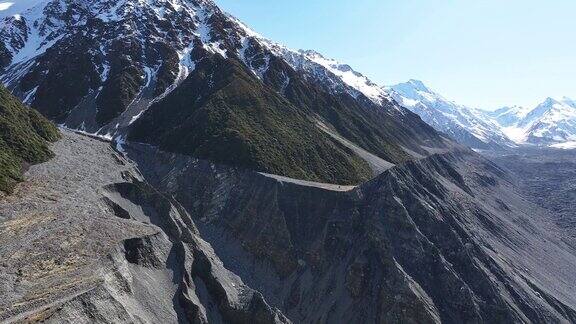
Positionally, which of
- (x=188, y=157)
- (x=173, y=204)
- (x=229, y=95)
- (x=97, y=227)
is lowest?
(x=97, y=227)

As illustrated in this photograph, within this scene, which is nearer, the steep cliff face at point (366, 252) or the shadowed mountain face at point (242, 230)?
the shadowed mountain face at point (242, 230)

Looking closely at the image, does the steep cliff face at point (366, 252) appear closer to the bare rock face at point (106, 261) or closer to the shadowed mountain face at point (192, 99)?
the bare rock face at point (106, 261)

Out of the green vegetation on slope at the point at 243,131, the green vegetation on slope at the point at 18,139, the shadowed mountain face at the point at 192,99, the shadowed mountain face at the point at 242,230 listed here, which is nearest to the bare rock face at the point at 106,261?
the shadowed mountain face at the point at 242,230

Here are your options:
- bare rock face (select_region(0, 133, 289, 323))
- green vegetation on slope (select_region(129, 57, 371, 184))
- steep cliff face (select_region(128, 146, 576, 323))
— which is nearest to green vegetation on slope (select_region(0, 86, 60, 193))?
bare rock face (select_region(0, 133, 289, 323))

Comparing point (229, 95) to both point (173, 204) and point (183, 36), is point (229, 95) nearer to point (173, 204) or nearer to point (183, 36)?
point (173, 204)

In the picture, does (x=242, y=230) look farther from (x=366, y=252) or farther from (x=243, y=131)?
(x=243, y=131)

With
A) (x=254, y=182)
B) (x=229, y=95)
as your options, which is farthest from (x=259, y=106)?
(x=254, y=182)
